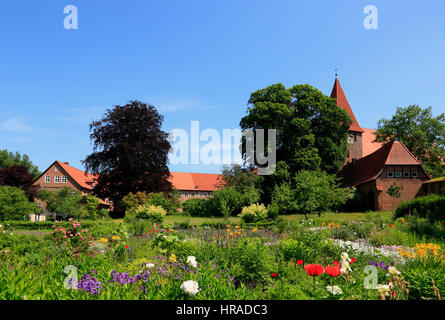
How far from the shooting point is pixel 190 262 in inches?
186

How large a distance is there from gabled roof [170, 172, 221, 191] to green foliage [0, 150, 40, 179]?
2613 centimetres

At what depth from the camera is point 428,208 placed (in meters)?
14.3

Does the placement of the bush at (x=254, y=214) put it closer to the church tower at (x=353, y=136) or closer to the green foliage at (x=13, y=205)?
the green foliage at (x=13, y=205)

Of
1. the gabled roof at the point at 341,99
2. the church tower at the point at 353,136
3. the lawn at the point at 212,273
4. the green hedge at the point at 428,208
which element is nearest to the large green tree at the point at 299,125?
the church tower at the point at 353,136

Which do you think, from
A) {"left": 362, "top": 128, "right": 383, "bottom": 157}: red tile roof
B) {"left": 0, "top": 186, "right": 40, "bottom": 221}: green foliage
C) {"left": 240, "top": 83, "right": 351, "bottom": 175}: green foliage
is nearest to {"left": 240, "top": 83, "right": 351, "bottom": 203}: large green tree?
{"left": 240, "top": 83, "right": 351, "bottom": 175}: green foliage

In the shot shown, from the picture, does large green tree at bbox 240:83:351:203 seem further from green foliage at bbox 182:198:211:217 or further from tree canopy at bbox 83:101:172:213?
tree canopy at bbox 83:101:172:213

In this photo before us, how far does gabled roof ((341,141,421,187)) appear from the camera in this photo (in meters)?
34.8

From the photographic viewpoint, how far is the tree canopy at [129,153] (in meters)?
32.8

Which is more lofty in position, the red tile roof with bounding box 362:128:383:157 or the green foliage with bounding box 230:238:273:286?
the red tile roof with bounding box 362:128:383:157

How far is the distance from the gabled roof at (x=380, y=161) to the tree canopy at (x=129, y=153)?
22.2 metres

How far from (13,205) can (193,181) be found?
148 ft

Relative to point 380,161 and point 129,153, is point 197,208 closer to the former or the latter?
point 129,153

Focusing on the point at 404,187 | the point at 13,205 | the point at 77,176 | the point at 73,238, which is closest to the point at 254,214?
the point at 73,238
